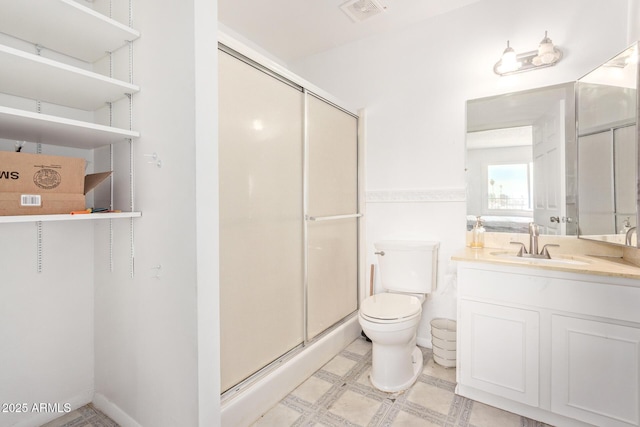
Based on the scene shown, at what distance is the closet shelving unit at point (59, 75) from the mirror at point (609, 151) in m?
2.45

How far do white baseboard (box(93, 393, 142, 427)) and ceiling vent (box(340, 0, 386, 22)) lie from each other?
2805 millimetres

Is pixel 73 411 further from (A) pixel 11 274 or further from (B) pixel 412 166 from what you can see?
(B) pixel 412 166

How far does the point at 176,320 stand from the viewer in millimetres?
1283

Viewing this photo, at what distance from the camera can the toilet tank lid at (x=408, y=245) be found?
2.25 metres

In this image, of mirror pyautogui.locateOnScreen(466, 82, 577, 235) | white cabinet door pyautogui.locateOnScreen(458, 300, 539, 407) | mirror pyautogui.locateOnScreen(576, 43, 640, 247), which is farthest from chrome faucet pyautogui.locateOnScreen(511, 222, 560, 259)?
white cabinet door pyautogui.locateOnScreen(458, 300, 539, 407)

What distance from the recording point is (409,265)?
2.28 metres

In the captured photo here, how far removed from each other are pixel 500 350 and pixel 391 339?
576 mm

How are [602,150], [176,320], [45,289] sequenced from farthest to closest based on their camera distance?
1. [602,150]
2. [45,289]
3. [176,320]

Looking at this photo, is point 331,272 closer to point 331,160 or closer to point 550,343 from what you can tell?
point 331,160

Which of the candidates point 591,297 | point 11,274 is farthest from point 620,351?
point 11,274

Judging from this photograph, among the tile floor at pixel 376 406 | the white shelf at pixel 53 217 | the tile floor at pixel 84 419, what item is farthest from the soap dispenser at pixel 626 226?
the tile floor at pixel 84 419

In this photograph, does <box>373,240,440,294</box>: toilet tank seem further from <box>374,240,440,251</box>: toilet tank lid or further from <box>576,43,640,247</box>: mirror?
<box>576,43,640,247</box>: mirror

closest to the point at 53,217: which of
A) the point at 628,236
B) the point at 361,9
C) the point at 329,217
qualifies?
the point at 329,217

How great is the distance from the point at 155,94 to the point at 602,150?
7.85 feet
